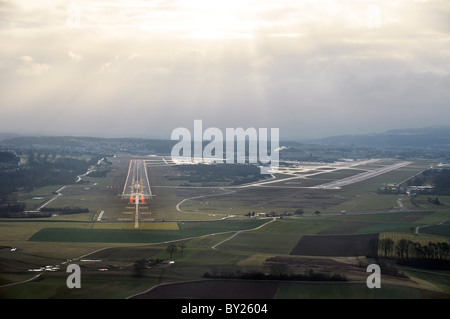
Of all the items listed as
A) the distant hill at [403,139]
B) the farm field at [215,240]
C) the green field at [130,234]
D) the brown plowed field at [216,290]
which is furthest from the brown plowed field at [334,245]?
the distant hill at [403,139]

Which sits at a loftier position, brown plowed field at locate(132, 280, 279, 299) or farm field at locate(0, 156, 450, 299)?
farm field at locate(0, 156, 450, 299)

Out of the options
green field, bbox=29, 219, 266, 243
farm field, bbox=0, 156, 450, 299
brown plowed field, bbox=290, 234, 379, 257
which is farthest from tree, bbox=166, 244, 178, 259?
brown plowed field, bbox=290, 234, 379, 257

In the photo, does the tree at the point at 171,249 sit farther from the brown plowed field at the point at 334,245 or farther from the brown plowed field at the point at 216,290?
the brown plowed field at the point at 334,245

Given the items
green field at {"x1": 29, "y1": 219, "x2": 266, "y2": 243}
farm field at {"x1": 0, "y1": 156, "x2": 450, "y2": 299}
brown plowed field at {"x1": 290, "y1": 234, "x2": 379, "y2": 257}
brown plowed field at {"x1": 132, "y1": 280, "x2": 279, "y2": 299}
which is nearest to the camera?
brown plowed field at {"x1": 132, "y1": 280, "x2": 279, "y2": 299}

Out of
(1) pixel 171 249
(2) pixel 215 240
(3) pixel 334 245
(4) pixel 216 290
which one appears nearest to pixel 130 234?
(2) pixel 215 240

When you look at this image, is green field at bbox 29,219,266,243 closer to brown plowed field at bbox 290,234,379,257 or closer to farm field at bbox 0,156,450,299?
farm field at bbox 0,156,450,299
